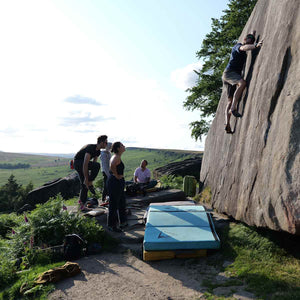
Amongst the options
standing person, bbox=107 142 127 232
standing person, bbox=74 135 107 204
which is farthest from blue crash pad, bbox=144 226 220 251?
standing person, bbox=74 135 107 204

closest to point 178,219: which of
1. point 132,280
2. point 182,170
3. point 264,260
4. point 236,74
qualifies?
point 132,280

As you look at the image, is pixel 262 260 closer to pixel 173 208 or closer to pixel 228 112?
pixel 173 208

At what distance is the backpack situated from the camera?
6055 millimetres

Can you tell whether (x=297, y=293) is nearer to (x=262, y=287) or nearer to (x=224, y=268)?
(x=262, y=287)

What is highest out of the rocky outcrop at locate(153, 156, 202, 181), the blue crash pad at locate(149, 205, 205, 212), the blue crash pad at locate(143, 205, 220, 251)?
the rocky outcrop at locate(153, 156, 202, 181)

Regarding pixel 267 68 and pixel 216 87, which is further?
pixel 216 87

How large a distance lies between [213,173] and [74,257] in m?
5.64

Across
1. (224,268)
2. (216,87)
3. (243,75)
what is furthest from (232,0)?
(224,268)

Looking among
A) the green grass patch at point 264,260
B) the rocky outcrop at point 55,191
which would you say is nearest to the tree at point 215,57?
the rocky outcrop at point 55,191

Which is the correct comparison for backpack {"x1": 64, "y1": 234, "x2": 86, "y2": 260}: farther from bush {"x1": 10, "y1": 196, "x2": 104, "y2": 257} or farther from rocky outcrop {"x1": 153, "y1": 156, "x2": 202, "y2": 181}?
rocky outcrop {"x1": 153, "y1": 156, "x2": 202, "y2": 181}

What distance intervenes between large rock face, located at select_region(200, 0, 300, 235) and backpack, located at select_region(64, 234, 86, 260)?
403 centimetres

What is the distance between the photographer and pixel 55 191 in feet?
61.0

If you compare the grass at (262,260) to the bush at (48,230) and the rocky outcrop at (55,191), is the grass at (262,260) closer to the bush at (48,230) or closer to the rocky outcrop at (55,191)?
the bush at (48,230)

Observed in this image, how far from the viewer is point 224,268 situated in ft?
16.9
